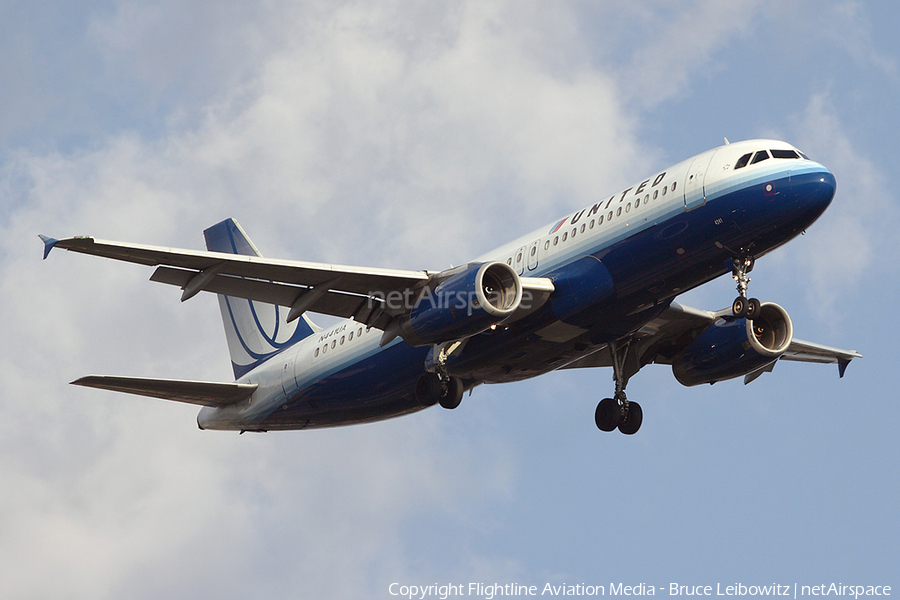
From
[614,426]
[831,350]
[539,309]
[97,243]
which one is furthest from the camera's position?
[831,350]

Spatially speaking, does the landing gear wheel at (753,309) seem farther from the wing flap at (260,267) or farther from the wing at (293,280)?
the wing flap at (260,267)

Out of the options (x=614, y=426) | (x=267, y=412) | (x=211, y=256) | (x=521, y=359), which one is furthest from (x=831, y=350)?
(x=211, y=256)

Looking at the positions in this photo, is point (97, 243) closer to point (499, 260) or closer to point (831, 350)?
point (499, 260)

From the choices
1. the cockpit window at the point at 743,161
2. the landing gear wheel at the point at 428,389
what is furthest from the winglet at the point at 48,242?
the cockpit window at the point at 743,161

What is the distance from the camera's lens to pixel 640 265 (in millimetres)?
30531

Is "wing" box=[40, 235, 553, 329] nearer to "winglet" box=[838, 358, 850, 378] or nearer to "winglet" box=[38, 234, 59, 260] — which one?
"winglet" box=[38, 234, 59, 260]

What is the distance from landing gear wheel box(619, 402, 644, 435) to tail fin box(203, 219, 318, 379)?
1085 centimetres

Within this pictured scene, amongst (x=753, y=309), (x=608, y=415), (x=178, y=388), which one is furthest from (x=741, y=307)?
(x=178, y=388)

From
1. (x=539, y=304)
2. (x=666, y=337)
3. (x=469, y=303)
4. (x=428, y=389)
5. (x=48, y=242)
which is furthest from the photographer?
(x=666, y=337)

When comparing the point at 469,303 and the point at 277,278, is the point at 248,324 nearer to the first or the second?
the point at 277,278

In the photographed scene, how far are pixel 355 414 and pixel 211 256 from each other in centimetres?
971

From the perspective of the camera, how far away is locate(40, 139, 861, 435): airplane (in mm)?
29750

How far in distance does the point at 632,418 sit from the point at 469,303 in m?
9.09

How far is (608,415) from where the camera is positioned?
124 ft
